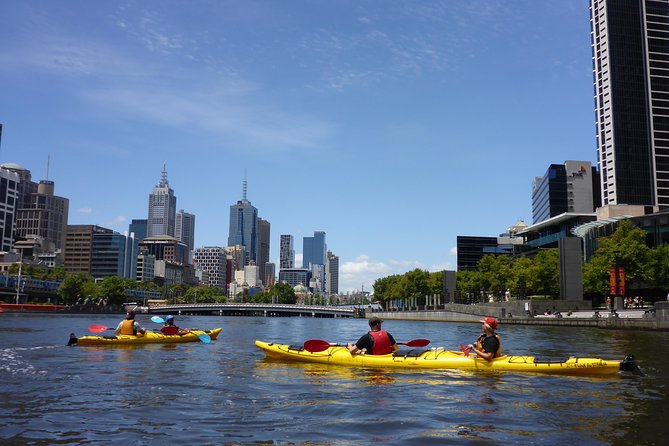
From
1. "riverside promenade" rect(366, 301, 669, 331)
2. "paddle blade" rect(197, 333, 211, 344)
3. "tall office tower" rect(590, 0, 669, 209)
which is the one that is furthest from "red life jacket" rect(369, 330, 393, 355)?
"tall office tower" rect(590, 0, 669, 209)

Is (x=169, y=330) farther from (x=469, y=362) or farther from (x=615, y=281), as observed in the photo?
(x=615, y=281)

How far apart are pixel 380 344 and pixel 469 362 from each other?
3.04 meters

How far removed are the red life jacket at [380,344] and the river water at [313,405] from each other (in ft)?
2.46

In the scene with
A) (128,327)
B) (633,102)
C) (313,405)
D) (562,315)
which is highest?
(633,102)

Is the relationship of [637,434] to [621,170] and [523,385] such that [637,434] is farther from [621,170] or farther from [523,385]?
[621,170]

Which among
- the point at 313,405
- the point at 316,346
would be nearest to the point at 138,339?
the point at 316,346

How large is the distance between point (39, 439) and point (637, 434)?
35.2 ft

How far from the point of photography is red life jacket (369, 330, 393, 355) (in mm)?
20391

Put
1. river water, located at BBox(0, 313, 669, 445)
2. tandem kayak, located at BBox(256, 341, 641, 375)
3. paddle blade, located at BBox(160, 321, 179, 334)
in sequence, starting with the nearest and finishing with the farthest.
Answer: river water, located at BBox(0, 313, 669, 445) < tandem kayak, located at BBox(256, 341, 641, 375) < paddle blade, located at BBox(160, 321, 179, 334)

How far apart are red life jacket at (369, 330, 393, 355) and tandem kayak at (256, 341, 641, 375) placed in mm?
229

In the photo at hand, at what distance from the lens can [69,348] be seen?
1148 inches

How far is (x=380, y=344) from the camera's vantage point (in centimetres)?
2039

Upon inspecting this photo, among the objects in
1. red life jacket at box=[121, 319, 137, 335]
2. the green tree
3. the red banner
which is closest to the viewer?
red life jacket at box=[121, 319, 137, 335]

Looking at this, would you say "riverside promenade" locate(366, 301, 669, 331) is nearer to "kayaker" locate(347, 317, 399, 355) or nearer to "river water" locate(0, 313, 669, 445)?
"river water" locate(0, 313, 669, 445)
